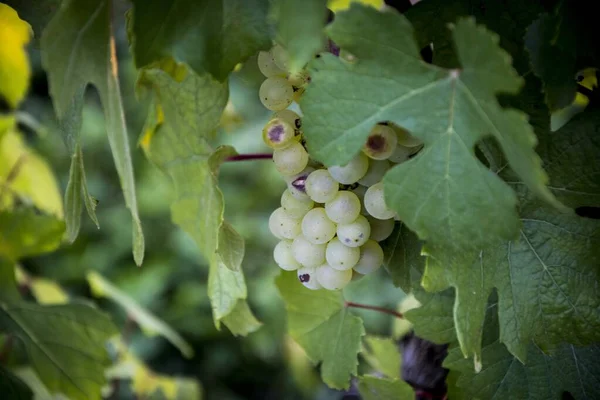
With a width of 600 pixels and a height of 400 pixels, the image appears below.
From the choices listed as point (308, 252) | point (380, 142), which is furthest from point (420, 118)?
point (308, 252)

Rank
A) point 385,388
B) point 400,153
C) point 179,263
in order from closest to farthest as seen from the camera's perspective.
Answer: point 400,153 → point 385,388 → point 179,263

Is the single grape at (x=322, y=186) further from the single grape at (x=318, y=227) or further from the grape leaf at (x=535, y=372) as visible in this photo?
the grape leaf at (x=535, y=372)

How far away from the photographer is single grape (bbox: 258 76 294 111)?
1.34 feet

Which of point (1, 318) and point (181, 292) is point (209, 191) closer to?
point (1, 318)

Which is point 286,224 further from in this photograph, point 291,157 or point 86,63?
point 86,63

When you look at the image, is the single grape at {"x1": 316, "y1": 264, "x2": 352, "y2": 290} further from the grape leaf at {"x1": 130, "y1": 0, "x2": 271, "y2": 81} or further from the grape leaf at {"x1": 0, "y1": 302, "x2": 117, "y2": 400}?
the grape leaf at {"x1": 0, "y1": 302, "x2": 117, "y2": 400}

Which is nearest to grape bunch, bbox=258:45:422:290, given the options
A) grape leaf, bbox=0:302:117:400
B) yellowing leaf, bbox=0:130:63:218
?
grape leaf, bbox=0:302:117:400

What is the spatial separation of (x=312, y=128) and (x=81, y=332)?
442 mm

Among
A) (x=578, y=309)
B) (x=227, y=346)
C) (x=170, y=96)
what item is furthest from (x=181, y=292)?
(x=578, y=309)

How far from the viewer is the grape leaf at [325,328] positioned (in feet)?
1.66

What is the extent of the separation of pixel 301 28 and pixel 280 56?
0.37 feet

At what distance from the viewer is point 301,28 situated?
0.28 meters

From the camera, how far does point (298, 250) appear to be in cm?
44

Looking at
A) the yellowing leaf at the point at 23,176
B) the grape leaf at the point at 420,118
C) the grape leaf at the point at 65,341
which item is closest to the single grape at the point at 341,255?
the grape leaf at the point at 420,118
